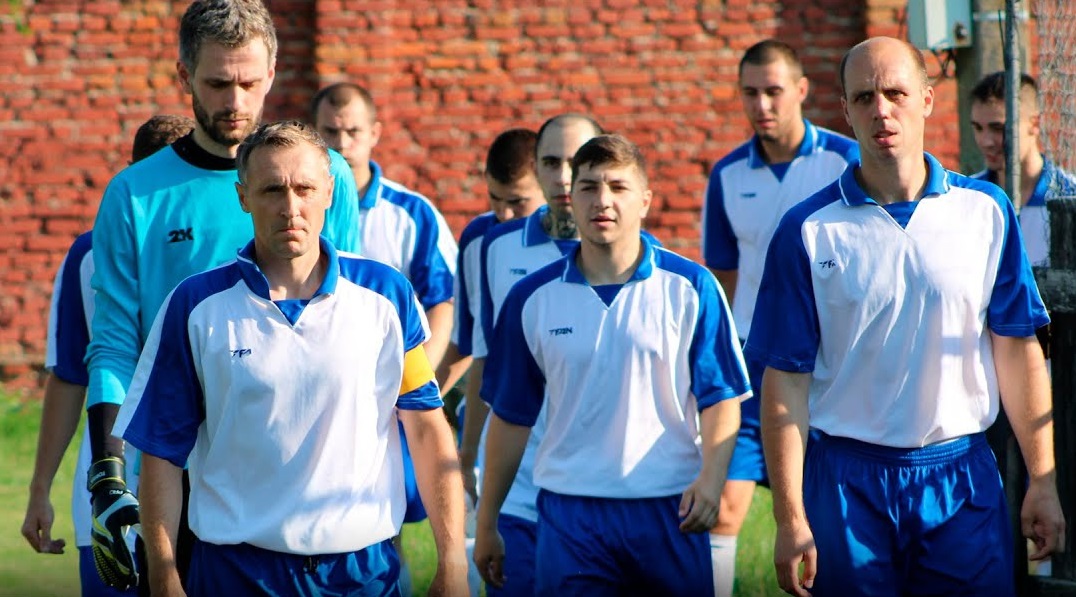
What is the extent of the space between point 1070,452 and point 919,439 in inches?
44.0

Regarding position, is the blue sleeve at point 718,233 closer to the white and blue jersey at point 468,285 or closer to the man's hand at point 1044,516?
the white and blue jersey at point 468,285

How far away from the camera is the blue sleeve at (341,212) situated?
4871 millimetres

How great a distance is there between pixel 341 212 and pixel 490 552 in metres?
1.53

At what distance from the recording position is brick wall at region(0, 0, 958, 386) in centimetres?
1200

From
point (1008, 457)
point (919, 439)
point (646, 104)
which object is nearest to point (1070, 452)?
point (1008, 457)

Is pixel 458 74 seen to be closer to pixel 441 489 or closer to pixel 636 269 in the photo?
pixel 636 269

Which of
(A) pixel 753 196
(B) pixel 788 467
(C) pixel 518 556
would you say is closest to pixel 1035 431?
(B) pixel 788 467

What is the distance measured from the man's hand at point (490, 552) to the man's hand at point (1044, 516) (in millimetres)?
1860

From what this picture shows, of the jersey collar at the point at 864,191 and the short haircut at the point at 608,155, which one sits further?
the short haircut at the point at 608,155

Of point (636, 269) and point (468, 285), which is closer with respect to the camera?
point (636, 269)

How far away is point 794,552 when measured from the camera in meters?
4.72

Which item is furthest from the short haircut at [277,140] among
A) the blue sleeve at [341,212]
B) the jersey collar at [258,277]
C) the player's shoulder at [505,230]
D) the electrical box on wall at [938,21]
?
the electrical box on wall at [938,21]

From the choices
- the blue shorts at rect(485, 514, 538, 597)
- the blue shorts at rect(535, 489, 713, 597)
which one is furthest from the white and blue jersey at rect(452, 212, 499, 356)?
the blue shorts at rect(535, 489, 713, 597)

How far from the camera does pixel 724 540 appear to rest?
6.74 m
